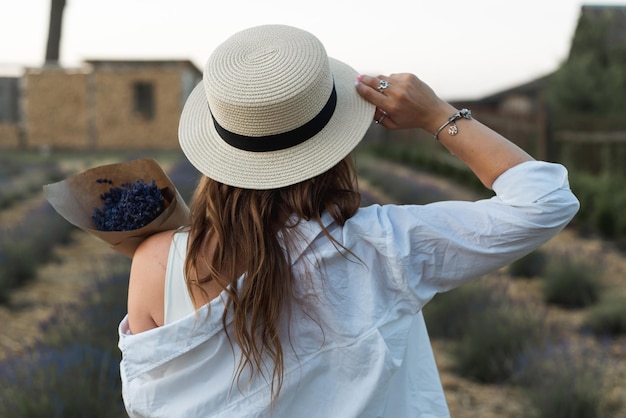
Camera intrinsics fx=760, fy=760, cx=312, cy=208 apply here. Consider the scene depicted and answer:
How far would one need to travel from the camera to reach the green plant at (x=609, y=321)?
4.86 meters

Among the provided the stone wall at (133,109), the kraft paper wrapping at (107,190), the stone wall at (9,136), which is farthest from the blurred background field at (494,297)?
the stone wall at (9,136)

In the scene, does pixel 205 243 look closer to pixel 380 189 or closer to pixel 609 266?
pixel 609 266

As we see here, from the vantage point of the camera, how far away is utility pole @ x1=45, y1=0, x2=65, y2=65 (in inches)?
1105

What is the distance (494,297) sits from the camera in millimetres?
5078

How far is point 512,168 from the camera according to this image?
1401 millimetres

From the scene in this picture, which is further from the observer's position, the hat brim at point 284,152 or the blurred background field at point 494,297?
the blurred background field at point 494,297

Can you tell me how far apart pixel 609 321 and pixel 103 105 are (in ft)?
76.3

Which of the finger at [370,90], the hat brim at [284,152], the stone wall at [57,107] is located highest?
the finger at [370,90]

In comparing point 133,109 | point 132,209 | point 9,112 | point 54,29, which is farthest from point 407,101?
point 54,29

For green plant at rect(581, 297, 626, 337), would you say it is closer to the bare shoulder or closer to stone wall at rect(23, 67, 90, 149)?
the bare shoulder

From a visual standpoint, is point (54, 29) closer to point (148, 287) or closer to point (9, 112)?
point (9, 112)

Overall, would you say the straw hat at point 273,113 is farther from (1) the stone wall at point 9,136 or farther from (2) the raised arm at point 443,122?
(1) the stone wall at point 9,136

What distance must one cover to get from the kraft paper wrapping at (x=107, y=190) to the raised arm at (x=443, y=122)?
0.45 meters

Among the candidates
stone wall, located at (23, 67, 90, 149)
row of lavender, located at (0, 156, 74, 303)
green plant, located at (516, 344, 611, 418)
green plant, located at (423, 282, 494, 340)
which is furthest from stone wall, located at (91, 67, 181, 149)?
green plant, located at (516, 344, 611, 418)
